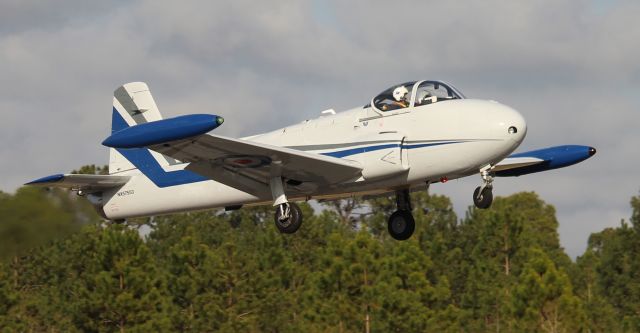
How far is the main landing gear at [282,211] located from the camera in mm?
20203

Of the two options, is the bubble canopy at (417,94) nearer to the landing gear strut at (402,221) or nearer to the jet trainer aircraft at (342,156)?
the jet trainer aircraft at (342,156)

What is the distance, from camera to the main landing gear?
20.2 m

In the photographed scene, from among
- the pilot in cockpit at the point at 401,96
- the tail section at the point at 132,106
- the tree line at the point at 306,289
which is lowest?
the tree line at the point at 306,289

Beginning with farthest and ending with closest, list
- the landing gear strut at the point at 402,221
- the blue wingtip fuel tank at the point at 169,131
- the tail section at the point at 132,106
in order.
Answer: the tail section at the point at 132,106, the landing gear strut at the point at 402,221, the blue wingtip fuel tank at the point at 169,131

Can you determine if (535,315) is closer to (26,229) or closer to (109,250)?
(109,250)

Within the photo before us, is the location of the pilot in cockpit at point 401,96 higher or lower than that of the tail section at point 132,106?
lower

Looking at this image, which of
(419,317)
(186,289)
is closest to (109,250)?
(186,289)

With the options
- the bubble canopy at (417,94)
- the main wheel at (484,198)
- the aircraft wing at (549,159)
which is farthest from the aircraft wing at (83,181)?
the aircraft wing at (549,159)

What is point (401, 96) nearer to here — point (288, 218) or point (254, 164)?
point (254, 164)

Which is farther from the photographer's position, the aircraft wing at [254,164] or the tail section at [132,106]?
the tail section at [132,106]

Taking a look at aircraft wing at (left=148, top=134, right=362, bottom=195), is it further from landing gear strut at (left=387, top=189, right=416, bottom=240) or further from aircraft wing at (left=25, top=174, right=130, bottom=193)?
aircraft wing at (left=25, top=174, right=130, bottom=193)

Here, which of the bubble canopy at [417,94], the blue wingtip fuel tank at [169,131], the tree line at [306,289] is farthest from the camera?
the tree line at [306,289]

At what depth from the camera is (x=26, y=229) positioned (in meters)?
22.6

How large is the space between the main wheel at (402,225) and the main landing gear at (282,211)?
218 cm
